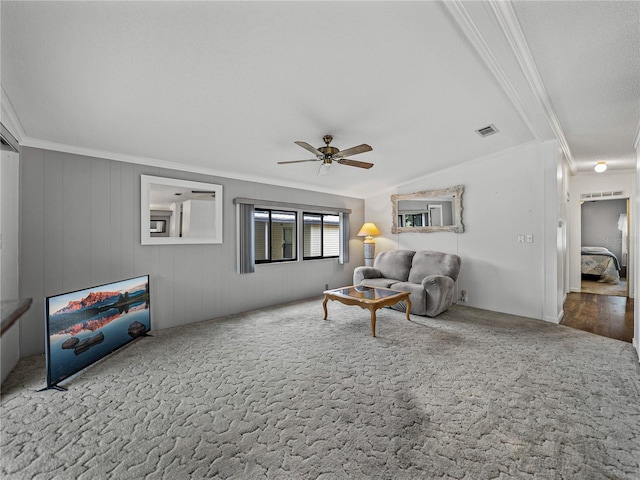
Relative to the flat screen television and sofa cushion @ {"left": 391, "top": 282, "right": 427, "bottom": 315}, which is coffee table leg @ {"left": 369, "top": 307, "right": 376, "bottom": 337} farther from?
the flat screen television

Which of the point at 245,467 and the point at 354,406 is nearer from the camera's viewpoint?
the point at 245,467

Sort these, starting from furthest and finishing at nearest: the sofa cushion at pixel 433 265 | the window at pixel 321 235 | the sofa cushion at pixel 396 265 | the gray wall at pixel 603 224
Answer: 1. the gray wall at pixel 603 224
2. the window at pixel 321 235
3. the sofa cushion at pixel 396 265
4. the sofa cushion at pixel 433 265

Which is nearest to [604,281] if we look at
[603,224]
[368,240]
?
[603,224]

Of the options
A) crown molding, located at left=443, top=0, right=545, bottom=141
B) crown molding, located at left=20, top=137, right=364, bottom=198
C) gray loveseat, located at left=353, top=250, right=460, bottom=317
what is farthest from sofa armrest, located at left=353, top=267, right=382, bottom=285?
crown molding, located at left=443, top=0, right=545, bottom=141

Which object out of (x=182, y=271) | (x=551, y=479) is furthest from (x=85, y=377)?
(x=551, y=479)

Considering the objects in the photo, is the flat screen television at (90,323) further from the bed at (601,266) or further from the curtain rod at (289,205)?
the bed at (601,266)

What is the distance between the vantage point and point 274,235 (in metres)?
5.05

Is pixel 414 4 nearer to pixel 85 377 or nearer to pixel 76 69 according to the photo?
pixel 76 69

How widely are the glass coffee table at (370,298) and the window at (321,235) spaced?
1610 mm

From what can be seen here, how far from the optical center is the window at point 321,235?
5.57m

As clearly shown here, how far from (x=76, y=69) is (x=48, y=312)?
184 centimetres

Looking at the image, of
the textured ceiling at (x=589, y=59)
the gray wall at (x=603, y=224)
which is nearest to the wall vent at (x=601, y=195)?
the textured ceiling at (x=589, y=59)

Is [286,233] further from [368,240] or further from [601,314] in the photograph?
[601,314]

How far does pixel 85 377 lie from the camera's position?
2.47 metres
